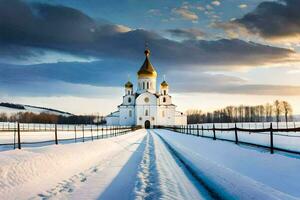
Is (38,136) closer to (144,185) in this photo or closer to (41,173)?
(41,173)

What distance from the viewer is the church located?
120m

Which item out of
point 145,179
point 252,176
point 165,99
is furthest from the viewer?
point 165,99

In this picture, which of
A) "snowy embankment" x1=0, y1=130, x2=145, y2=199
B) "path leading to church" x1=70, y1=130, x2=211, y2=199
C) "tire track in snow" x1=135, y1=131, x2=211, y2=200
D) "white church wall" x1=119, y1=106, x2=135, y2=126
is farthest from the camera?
"white church wall" x1=119, y1=106, x2=135, y2=126

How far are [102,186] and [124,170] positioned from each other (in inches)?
122

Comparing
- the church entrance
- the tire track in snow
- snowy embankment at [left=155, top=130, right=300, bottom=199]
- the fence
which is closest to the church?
the church entrance

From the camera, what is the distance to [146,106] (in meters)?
120

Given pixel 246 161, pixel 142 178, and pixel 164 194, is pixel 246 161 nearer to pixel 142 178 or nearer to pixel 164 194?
pixel 142 178

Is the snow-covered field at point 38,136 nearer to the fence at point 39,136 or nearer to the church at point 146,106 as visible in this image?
the fence at point 39,136

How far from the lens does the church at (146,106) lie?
11962 centimetres

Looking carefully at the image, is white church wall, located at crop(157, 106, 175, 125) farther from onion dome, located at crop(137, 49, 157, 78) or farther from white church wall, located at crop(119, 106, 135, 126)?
onion dome, located at crop(137, 49, 157, 78)

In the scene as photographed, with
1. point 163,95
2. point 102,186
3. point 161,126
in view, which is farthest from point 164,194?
point 163,95

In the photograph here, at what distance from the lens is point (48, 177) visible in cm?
1198

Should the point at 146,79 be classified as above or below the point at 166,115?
above

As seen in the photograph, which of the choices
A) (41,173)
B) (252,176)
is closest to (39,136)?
(41,173)
